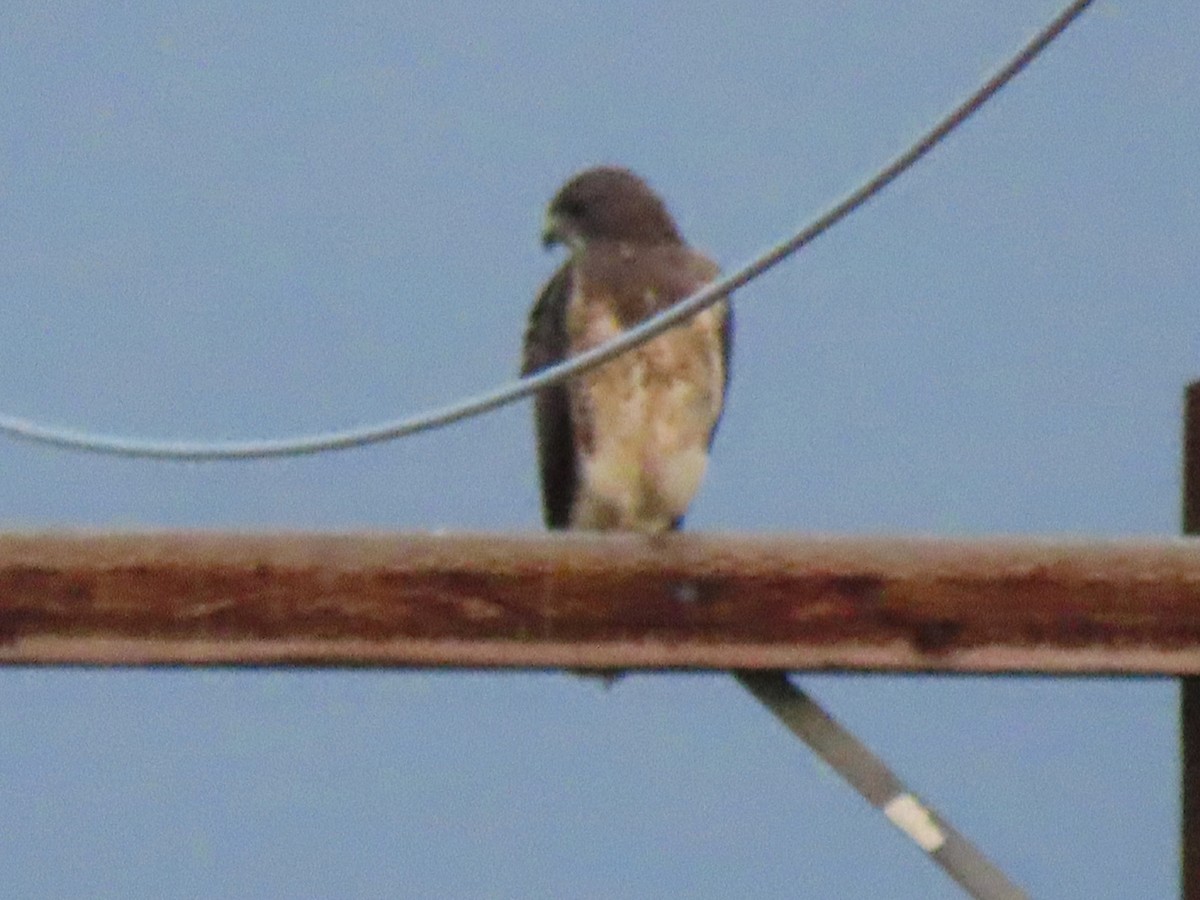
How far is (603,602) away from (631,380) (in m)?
1.30

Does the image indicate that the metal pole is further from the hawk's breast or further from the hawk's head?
→ the hawk's head

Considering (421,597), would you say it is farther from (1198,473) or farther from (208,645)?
(1198,473)

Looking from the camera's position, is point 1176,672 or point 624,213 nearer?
point 1176,672

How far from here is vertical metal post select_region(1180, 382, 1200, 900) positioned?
362 centimetres

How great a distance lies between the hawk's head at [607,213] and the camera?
5121 mm

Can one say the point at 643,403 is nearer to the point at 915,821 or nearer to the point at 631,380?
the point at 631,380

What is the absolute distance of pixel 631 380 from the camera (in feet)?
15.6

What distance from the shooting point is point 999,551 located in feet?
11.4

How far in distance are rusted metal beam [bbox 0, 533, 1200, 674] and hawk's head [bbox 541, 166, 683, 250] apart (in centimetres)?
166

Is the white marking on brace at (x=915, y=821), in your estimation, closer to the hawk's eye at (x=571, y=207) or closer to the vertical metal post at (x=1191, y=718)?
the vertical metal post at (x=1191, y=718)

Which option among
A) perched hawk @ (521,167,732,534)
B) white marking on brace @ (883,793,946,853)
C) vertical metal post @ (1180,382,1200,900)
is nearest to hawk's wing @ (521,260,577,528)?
perched hawk @ (521,167,732,534)

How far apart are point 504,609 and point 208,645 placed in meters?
0.30

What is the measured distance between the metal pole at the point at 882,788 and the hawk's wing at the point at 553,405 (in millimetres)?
1389

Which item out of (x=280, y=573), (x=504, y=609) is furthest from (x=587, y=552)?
(x=280, y=573)
